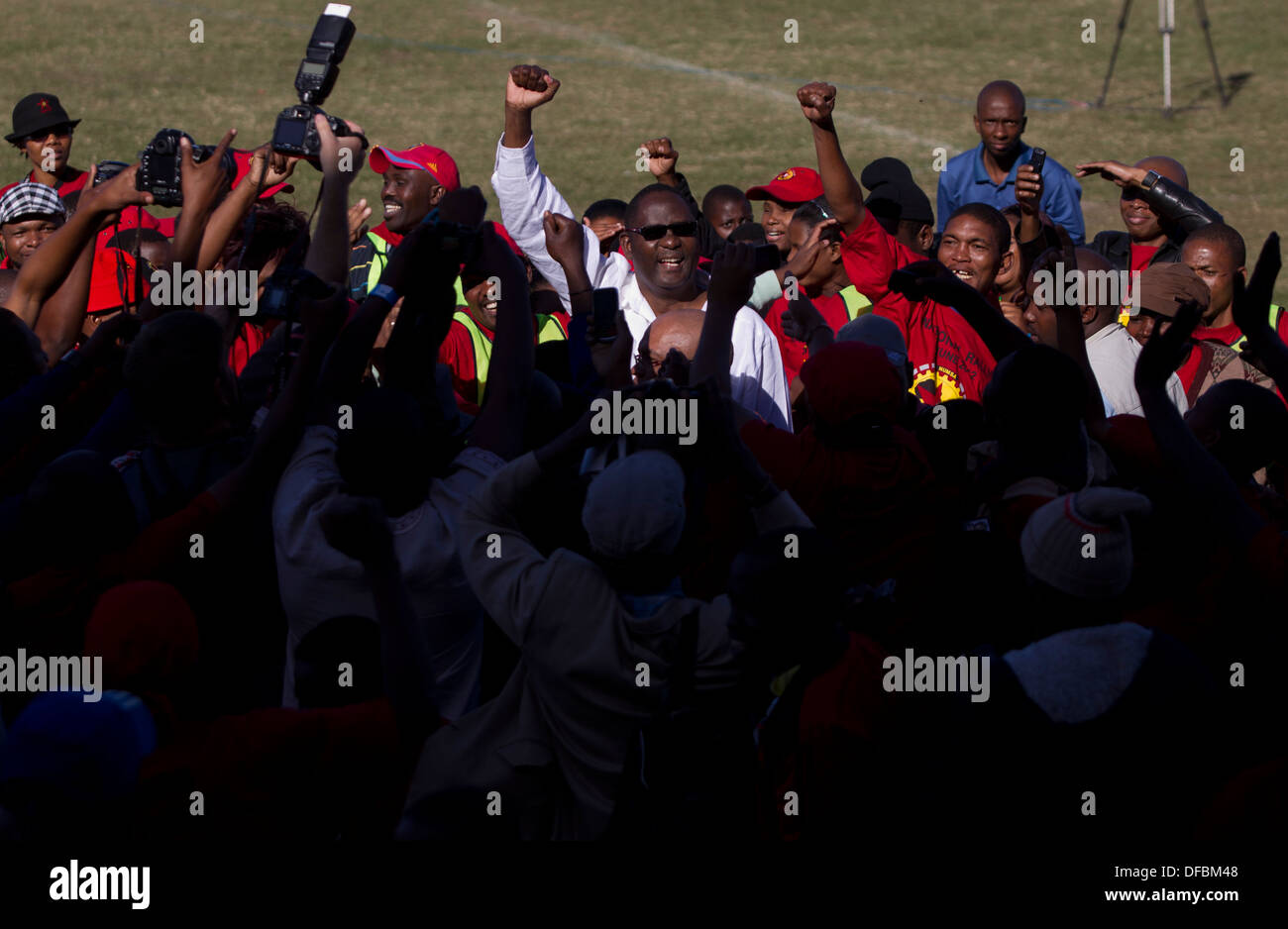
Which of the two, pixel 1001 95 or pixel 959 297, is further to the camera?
pixel 1001 95

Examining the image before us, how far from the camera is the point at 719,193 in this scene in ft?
29.0

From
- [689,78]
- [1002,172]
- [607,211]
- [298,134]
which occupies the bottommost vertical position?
[298,134]

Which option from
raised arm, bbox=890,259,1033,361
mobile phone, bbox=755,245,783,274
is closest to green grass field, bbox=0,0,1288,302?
raised arm, bbox=890,259,1033,361

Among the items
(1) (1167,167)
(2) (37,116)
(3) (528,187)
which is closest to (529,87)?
(3) (528,187)

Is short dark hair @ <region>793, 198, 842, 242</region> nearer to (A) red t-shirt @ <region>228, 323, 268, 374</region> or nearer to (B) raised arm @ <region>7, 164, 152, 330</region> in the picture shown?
(A) red t-shirt @ <region>228, 323, 268, 374</region>

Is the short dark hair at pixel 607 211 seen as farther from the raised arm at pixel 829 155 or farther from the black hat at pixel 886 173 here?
the raised arm at pixel 829 155

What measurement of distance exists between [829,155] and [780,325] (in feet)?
2.42

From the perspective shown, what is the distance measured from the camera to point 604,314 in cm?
504

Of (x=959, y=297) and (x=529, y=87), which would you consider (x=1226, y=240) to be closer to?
(x=959, y=297)

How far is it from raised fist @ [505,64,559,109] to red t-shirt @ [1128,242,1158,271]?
361cm

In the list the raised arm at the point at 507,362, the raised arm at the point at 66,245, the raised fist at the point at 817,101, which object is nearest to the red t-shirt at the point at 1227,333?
the raised fist at the point at 817,101

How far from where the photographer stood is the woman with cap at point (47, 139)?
8.73 metres

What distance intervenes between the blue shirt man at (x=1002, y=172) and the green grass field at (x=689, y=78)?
4552 millimetres

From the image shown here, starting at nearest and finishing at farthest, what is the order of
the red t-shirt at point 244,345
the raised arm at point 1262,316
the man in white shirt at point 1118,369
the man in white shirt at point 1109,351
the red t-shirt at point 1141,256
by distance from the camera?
the raised arm at point 1262,316, the man in white shirt at point 1109,351, the man in white shirt at point 1118,369, the red t-shirt at point 244,345, the red t-shirt at point 1141,256
